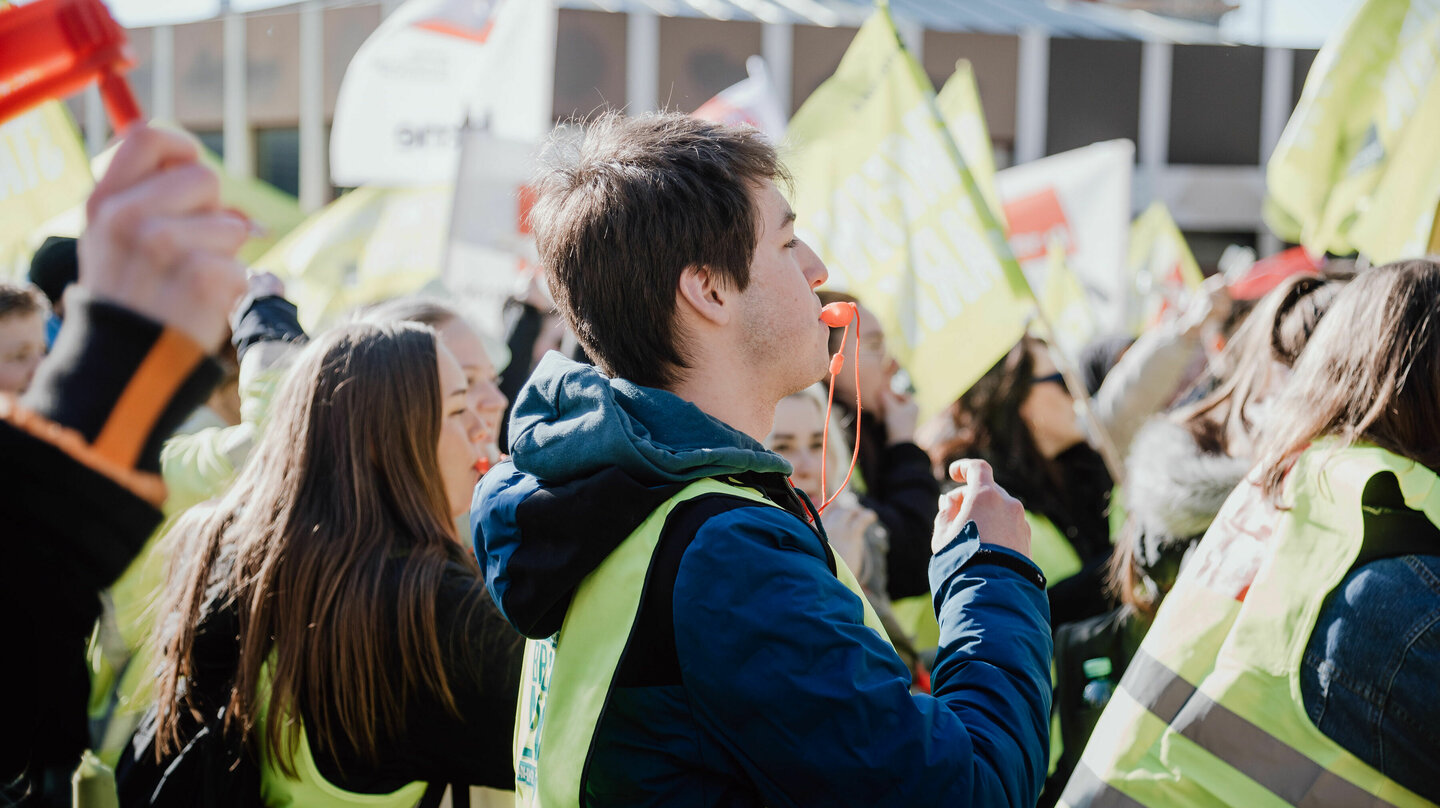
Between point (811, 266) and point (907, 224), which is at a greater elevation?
point (811, 266)

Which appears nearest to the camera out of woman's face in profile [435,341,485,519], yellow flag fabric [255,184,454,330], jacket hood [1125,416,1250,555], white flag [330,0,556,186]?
woman's face in profile [435,341,485,519]

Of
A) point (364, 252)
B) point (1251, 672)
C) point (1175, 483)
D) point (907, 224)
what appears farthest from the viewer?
point (364, 252)

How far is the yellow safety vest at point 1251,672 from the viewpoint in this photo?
183 centimetres

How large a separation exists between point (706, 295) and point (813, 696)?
0.48m

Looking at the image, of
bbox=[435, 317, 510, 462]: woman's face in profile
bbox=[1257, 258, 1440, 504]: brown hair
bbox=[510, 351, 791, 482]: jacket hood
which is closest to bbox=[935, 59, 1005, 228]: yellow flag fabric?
bbox=[435, 317, 510, 462]: woman's face in profile

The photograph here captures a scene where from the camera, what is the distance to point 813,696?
44.0 inches

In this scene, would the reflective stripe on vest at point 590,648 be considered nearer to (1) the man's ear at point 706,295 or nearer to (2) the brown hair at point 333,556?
(1) the man's ear at point 706,295

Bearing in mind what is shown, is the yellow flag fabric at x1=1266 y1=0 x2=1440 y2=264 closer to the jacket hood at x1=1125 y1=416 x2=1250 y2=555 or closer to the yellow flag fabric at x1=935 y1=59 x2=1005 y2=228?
the yellow flag fabric at x1=935 y1=59 x2=1005 y2=228

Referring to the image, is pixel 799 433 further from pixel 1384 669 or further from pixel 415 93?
pixel 415 93

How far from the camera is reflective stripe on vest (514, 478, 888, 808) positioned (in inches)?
47.3

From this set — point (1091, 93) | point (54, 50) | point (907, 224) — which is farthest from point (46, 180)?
point (1091, 93)

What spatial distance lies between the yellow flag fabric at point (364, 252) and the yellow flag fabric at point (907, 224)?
7.69ft

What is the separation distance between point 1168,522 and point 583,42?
19356 millimetres

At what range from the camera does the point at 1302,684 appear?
72.1 inches
